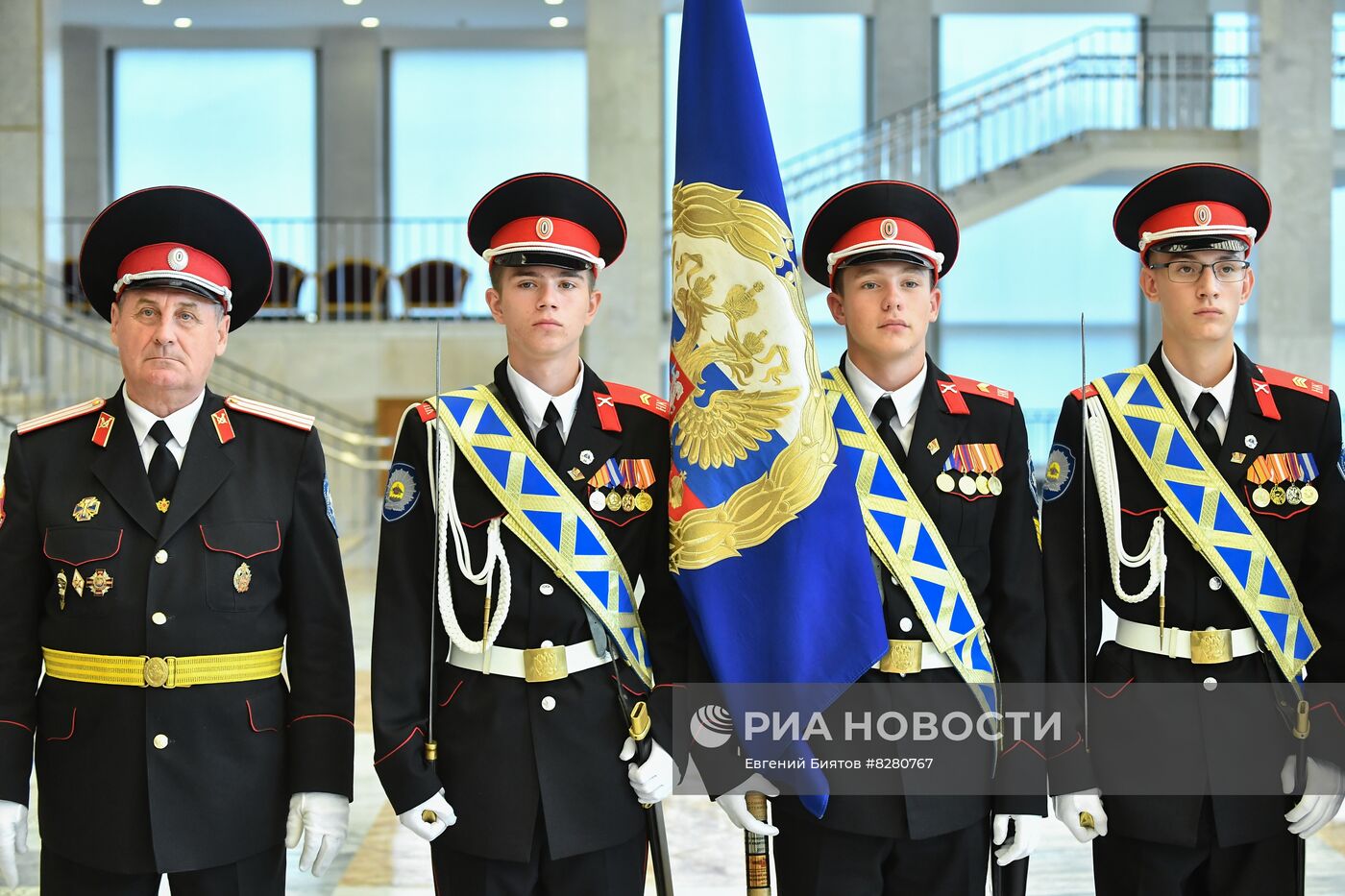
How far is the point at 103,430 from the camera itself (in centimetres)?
216

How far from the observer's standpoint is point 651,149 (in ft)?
32.3

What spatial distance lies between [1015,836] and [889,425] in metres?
0.70

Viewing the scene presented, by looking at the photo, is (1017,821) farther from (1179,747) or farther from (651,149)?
(651,149)

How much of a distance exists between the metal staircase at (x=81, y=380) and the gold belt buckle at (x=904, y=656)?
727 centimetres

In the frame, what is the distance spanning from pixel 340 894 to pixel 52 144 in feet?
31.6

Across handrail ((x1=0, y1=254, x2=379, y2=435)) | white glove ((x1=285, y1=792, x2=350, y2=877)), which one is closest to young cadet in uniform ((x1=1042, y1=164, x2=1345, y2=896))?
white glove ((x1=285, y1=792, x2=350, y2=877))

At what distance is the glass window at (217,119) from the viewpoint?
1555cm

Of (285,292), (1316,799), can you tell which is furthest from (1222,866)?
(285,292)

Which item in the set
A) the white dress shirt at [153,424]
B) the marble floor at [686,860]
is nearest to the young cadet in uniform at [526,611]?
the white dress shirt at [153,424]

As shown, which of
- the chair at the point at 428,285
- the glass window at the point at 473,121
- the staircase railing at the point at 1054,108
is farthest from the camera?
the glass window at the point at 473,121

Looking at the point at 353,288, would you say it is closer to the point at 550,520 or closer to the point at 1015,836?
the point at 550,520

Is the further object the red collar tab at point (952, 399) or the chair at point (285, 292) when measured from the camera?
the chair at point (285, 292)

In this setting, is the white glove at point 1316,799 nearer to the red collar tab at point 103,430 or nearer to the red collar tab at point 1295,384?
the red collar tab at point 1295,384

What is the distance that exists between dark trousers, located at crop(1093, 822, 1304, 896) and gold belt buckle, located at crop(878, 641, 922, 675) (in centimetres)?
49
